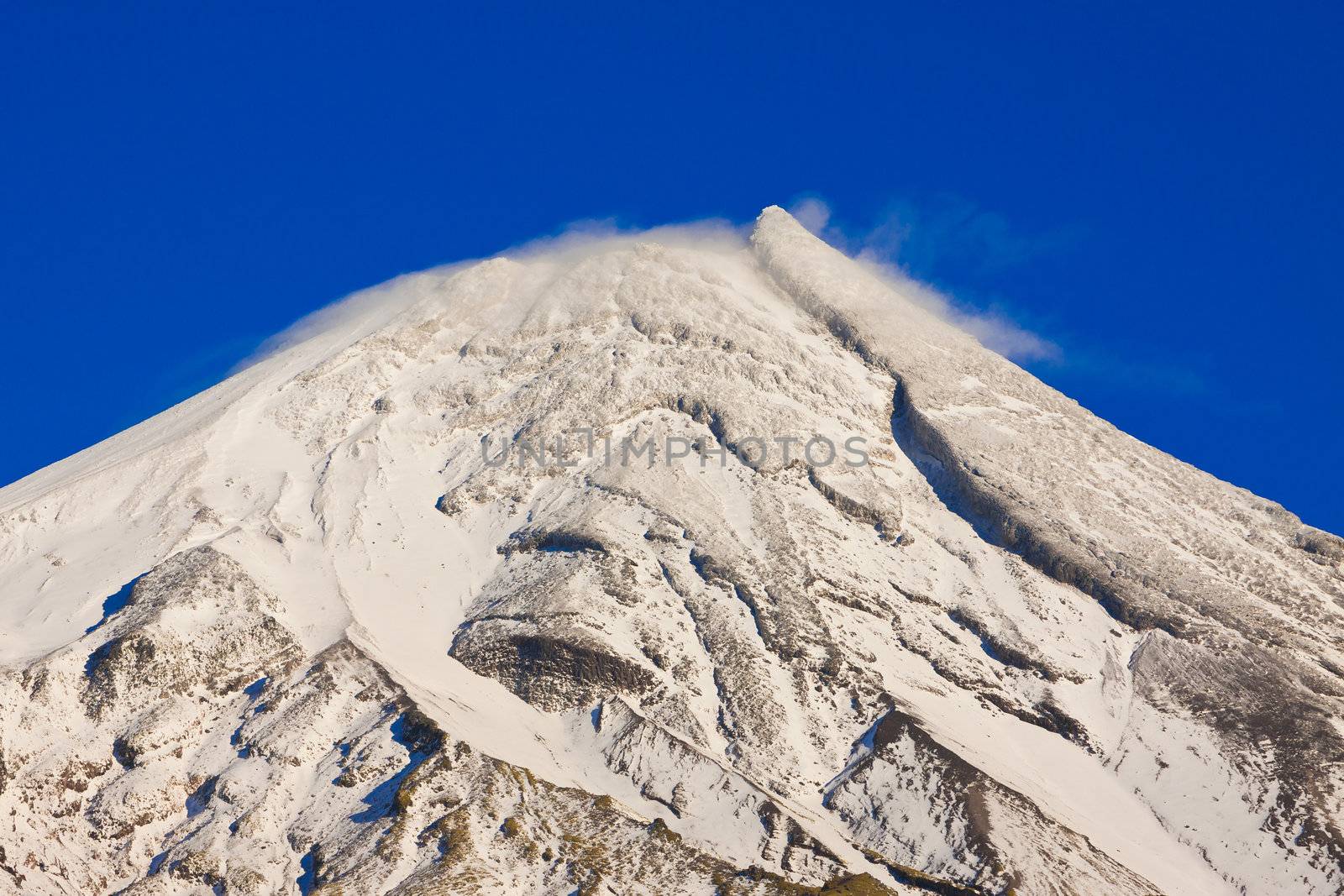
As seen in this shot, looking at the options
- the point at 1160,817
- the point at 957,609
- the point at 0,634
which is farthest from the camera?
the point at 957,609

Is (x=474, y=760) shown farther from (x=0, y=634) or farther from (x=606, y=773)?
(x=0, y=634)

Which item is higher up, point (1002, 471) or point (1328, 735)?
point (1002, 471)

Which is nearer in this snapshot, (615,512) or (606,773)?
(606,773)

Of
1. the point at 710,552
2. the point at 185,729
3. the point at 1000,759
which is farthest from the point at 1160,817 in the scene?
the point at 185,729

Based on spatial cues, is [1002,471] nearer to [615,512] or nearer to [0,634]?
[615,512]

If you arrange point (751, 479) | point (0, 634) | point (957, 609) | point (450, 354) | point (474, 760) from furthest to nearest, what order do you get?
1. point (450, 354)
2. point (751, 479)
3. point (957, 609)
4. point (0, 634)
5. point (474, 760)

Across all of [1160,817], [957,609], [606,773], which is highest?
[957,609]
